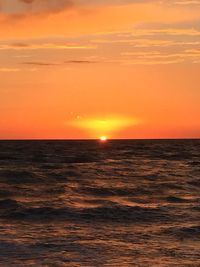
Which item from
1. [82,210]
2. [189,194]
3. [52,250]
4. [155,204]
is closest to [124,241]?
[52,250]

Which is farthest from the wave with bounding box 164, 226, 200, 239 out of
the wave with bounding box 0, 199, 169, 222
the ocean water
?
the wave with bounding box 0, 199, 169, 222

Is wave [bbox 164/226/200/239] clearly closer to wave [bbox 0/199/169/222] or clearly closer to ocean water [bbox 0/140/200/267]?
ocean water [bbox 0/140/200/267]

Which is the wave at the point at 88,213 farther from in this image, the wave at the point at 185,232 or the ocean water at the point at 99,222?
the wave at the point at 185,232

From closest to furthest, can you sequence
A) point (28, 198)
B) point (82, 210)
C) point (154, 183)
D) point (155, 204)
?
point (82, 210) < point (155, 204) < point (28, 198) < point (154, 183)

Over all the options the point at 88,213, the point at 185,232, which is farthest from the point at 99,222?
the point at 185,232

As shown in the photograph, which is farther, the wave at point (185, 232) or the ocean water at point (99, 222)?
the wave at point (185, 232)

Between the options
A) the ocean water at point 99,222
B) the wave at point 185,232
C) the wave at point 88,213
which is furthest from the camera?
the wave at point 88,213

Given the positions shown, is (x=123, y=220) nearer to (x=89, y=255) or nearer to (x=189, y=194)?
(x=89, y=255)

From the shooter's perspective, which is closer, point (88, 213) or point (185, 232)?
point (185, 232)

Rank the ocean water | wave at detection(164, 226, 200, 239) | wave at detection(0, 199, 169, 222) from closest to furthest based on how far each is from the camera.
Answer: the ocean water, wave at detection(164, 226, 200, 239), wave at detection(0, 199, 169, 222)

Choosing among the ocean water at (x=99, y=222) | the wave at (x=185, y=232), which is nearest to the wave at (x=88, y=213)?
the ocean water at (x=99, y=222)

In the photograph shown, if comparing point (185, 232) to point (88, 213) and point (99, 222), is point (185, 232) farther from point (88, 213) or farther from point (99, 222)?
point (88, 213)

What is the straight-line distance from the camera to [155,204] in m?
28.2

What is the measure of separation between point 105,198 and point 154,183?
30.0 ft
